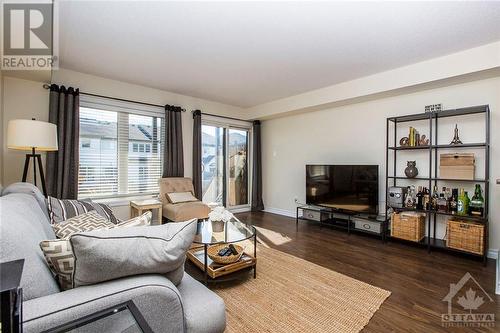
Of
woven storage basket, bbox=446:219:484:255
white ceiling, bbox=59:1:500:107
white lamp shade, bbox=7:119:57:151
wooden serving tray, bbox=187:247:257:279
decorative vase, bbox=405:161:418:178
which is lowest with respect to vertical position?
wooden serving tray, bbox=187:247:257:279

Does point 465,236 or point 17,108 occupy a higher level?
point 17,108

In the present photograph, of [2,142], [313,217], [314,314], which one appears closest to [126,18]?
[2,142]

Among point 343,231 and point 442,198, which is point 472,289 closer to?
point 442,198

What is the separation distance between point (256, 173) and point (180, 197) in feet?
6.78

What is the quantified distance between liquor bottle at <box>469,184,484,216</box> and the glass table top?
104 inches

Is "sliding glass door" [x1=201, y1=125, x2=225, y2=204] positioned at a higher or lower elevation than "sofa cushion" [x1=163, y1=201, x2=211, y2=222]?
higher

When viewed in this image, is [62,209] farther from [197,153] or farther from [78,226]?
[197,153]

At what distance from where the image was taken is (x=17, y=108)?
3107mm

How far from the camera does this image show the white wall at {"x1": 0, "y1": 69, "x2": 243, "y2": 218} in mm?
3059

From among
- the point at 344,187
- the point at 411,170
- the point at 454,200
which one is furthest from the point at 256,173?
the point at 454,200

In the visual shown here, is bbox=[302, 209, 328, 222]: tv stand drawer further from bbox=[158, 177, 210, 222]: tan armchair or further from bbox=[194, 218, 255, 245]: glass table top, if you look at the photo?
bbox=[194, 218, 255, 245]: glass table top

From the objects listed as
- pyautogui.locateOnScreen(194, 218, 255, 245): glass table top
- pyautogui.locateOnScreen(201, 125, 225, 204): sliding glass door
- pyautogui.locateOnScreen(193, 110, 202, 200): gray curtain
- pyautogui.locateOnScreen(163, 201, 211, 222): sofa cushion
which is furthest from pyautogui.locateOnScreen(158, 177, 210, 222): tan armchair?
pyautogui.locateOnScreen(194, 218, 255, 245): glass table top

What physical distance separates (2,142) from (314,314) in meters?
4.04

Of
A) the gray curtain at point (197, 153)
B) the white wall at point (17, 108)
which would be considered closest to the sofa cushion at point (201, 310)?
the white wall at point (17, 108)
